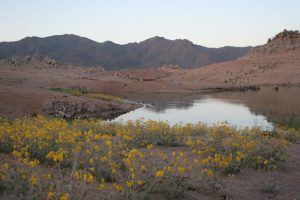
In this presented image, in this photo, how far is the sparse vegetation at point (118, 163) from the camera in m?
5.29

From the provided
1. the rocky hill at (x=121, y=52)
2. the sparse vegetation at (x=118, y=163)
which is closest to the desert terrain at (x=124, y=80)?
the sparse vegetation at (x=118, y=163)

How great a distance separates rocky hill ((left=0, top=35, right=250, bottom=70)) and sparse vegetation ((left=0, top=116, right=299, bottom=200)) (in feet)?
285

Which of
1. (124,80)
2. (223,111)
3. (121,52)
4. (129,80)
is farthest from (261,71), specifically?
(121,52)

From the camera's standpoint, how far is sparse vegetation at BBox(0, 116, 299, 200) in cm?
529

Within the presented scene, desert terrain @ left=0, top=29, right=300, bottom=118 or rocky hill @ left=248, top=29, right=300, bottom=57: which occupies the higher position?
rocky hill @ left=248, top=29, right=300, bottom=57

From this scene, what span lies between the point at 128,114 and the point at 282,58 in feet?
117

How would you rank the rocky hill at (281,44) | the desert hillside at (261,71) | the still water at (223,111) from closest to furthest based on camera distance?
the still water at (223,111)
the desert hillside at (261,71)
the rocky hill at (281,44)

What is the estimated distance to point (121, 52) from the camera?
366 ft

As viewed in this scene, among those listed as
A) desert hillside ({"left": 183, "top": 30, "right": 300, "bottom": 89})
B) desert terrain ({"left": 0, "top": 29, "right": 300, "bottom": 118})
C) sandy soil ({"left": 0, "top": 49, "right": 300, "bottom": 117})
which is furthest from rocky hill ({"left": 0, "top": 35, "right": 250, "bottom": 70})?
sandy soil ({"left": 0, "top": 49, "right": 300, "bottom": 117})

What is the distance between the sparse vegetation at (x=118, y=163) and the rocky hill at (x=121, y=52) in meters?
86.9

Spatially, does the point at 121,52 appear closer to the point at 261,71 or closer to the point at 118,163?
the point at 261,71

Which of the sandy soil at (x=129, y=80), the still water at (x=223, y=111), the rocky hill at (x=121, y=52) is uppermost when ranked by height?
the rocky hill at (x=121, y=52)

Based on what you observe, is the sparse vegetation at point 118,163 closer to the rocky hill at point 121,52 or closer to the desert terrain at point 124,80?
the desert terrain at point 124,80

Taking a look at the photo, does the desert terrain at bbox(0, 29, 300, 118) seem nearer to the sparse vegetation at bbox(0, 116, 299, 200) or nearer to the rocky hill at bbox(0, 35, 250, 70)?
the sparse vegetation at bbox(0, 116, 299, 200)
